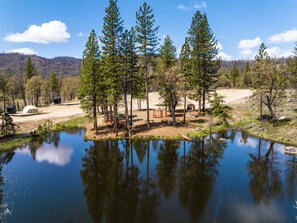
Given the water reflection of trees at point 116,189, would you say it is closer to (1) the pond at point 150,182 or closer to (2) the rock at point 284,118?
(1) the pond at point 150,182

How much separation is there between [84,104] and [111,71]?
9.62 meters

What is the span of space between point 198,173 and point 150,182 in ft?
16.6

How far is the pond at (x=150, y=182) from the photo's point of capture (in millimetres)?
14867

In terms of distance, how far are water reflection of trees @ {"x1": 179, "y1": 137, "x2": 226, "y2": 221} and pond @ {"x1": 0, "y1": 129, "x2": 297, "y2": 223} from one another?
0.24 ft

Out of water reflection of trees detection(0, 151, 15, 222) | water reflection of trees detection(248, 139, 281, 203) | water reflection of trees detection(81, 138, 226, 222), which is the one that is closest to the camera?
water reflection of trees detection(0, 151, 15, 222)

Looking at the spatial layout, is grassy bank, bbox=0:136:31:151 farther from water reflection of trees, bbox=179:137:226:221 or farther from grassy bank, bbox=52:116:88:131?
water reflection of trees, bbox=179:137:226:221

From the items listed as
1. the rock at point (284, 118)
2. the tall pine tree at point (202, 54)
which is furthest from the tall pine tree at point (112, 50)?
the rock at point (284, 118)

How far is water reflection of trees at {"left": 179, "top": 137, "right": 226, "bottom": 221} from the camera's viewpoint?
1616cm

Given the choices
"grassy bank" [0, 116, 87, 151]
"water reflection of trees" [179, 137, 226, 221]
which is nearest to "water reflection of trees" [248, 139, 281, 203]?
"water reflection of trees" [179, 137, 226, 221]

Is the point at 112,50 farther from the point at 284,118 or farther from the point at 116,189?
the point at 284,118

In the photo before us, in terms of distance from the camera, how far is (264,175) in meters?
20.6

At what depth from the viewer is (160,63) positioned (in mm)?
44031

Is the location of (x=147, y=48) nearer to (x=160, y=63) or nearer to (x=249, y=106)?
(x=160, y=63)

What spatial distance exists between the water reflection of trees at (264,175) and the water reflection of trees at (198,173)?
11.0 feet
